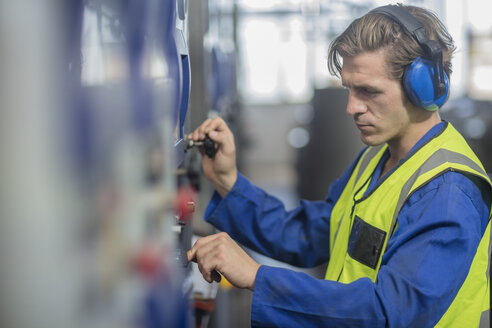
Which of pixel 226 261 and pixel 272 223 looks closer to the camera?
pixel 226 261

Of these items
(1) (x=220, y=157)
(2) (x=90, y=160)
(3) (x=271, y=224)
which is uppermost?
(2) (x=90, y=160)

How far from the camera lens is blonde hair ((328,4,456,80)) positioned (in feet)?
3.45

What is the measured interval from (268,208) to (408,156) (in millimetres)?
392

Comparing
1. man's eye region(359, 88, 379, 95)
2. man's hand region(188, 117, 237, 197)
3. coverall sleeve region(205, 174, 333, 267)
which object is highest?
man's eye region(359, 88, 379, 95)

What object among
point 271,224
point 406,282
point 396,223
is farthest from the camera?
point 271,224

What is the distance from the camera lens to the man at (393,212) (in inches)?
36.0

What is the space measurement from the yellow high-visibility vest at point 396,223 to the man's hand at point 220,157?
0.99 ft

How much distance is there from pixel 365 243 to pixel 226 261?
0.99ft

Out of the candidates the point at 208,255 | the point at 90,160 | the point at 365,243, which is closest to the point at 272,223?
the point at 365,243

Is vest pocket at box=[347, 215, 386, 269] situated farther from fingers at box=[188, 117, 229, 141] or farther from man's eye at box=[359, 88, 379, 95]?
fingers at box=[188, 117, 229, 141]

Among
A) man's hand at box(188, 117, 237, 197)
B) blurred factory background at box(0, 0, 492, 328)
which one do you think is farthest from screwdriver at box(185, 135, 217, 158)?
blurred factory background at box(0, 0, 492, 328)

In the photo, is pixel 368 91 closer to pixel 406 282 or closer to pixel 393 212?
pixel 393 212

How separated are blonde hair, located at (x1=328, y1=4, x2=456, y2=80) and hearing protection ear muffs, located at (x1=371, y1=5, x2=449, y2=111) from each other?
0.5 inches

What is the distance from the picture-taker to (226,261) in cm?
94
